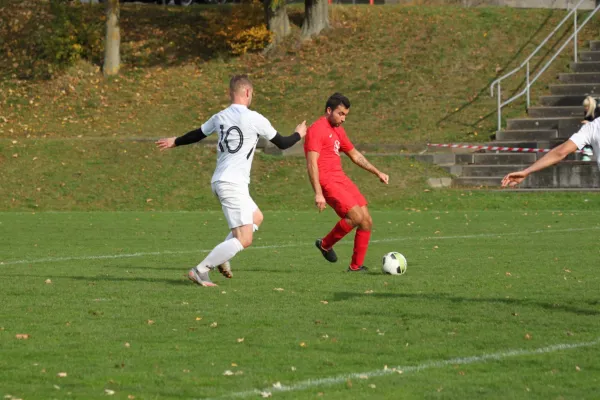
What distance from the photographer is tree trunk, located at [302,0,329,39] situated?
127 feet

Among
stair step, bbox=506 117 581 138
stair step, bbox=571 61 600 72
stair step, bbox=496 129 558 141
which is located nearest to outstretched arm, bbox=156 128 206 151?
stair step, bbox=506 117 581 138

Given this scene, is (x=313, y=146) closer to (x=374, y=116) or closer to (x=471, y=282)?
(x=471, y=282)

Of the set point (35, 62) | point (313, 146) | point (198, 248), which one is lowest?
point (198, 248)

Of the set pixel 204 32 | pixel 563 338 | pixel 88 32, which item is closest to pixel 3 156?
pixel 88 32

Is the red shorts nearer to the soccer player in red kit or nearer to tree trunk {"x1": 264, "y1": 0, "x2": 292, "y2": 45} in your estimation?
the soccer player in red kit

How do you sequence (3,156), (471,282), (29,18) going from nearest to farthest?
(471,282) → (3,156) → (29,18)

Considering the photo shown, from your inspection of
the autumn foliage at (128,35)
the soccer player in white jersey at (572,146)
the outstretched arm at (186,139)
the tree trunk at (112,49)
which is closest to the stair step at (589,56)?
the autumn foliage at (128,35)

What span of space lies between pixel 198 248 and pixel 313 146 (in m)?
3.89

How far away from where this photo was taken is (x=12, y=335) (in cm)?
850

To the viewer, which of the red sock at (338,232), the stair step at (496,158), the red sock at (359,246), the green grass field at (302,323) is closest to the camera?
the green grass field at (302,323)

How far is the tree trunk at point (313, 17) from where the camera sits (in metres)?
38.8

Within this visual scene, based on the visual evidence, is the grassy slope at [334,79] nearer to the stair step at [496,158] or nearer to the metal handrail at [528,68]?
the metal handrail at [528,68]

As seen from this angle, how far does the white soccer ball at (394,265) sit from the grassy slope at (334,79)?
19.3 meters

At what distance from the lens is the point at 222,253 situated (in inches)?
446
